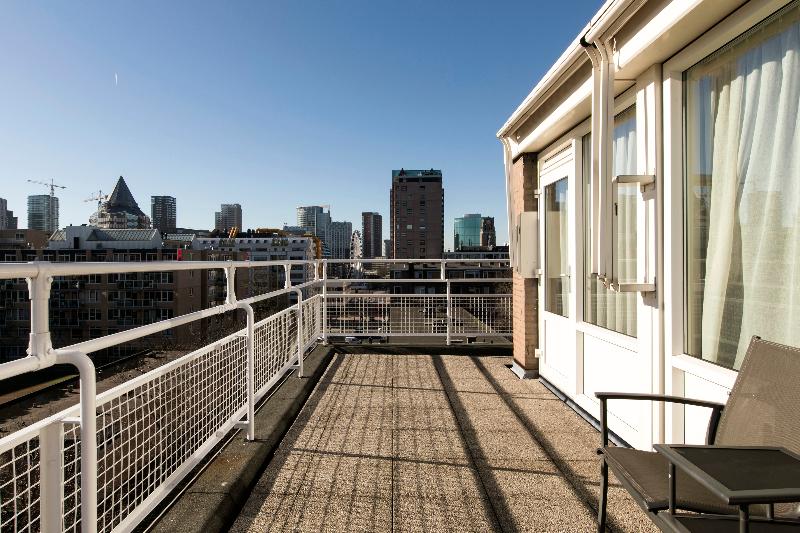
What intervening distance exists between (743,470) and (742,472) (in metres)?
0.02

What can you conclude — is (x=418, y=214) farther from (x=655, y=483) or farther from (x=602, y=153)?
(x=655, y=483)

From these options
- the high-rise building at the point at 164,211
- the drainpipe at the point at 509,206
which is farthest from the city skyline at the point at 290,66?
the high-rise building at the point at 164,211

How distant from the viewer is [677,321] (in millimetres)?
2420

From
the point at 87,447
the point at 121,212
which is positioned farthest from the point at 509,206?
the point at 121,212

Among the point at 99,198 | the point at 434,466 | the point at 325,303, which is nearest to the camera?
the point at 434,466

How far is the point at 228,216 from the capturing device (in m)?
128

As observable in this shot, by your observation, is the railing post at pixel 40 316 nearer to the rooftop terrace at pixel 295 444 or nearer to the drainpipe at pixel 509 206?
the rooftop terrace at pixel 295 444

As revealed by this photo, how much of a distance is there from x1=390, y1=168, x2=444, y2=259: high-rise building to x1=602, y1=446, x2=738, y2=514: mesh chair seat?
88.8m

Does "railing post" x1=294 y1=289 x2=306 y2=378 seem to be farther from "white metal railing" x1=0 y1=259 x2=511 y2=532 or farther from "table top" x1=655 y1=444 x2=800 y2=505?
"table top" x1=655 y1=444 x2=800 y2=505

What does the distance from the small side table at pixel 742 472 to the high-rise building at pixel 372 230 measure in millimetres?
126295

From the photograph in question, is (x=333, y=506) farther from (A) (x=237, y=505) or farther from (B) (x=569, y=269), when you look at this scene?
(B) (x=569, y=269)

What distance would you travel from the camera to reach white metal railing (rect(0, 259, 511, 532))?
3.82 ft

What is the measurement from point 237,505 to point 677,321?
2407 mm

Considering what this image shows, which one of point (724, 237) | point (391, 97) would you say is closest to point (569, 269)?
point (724, 237)
